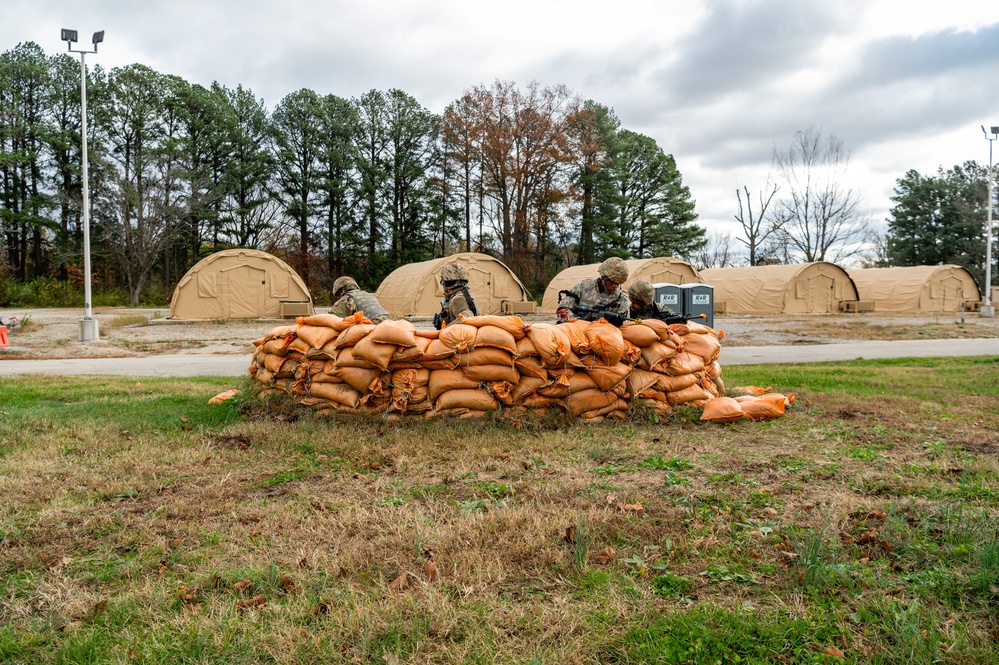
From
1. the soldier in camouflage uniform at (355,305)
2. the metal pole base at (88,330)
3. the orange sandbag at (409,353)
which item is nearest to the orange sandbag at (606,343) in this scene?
the orange sandbag at (409,353)

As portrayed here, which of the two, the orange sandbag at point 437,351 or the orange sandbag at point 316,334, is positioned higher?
the orange sandbag at point 316,334

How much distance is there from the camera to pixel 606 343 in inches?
236

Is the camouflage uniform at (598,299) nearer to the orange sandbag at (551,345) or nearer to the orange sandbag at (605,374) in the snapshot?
the orange sandbag at (605,374)

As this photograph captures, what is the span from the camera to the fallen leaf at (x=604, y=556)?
307cm

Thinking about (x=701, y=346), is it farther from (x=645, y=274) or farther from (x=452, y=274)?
(x=645, y=274)

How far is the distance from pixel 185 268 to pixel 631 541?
128ft

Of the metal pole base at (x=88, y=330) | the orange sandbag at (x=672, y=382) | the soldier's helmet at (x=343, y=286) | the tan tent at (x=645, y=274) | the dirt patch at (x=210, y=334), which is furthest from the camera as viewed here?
the tan tent at (x=645, y=274)

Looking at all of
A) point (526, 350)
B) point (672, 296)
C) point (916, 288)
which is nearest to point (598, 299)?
point (526, 350)

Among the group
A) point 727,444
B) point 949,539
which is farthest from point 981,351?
point 949,539

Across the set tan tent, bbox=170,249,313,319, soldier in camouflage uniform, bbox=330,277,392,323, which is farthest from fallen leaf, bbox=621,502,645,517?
A: tan tent, bbox=170,249,313,319

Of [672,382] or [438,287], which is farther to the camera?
[438,287]

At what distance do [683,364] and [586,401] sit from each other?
1104 mm

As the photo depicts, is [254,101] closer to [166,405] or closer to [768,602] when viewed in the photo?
[166,405]

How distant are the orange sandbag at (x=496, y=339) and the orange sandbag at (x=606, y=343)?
0.72 meters
